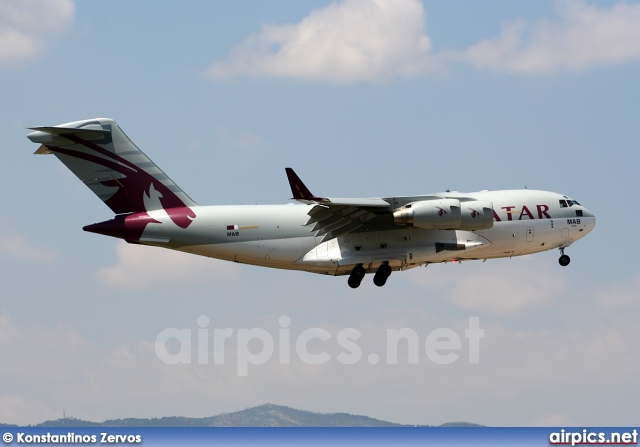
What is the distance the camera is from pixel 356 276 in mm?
39125

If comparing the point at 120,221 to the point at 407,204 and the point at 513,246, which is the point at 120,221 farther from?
the point at 513,246

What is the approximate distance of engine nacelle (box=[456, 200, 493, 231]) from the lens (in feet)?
121

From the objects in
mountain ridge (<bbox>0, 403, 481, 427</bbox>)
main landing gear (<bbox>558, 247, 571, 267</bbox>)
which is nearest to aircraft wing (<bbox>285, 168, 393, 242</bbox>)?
main landing gear (<bbox>558, 247, 571, 267</bbox>)

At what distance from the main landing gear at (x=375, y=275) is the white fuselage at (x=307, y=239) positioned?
1.01 ft

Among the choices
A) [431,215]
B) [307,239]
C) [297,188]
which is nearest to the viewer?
[297,188]

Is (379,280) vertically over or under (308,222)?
under

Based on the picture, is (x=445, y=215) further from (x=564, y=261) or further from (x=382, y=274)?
(x=564, y=261)

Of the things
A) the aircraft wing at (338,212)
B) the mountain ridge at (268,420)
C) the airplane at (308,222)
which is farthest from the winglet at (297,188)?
the mountain ridge at (268,420)

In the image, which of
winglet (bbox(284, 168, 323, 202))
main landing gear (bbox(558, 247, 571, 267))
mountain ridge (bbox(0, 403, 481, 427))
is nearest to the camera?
winglet (bbox(284, 168, 323, 202))

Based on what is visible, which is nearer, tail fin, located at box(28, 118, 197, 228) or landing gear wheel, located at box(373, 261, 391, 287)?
landing gear wheel, located at box(373, 261, 391, 287)

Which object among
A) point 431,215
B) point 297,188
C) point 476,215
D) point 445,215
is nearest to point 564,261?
point 476,215

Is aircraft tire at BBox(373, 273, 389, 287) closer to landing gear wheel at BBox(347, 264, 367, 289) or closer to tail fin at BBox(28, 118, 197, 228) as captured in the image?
landing gear wheel at BBox(347, 264, 367, 289)

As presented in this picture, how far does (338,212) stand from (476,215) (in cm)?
470

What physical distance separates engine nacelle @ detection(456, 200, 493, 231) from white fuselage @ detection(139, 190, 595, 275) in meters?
1.53
